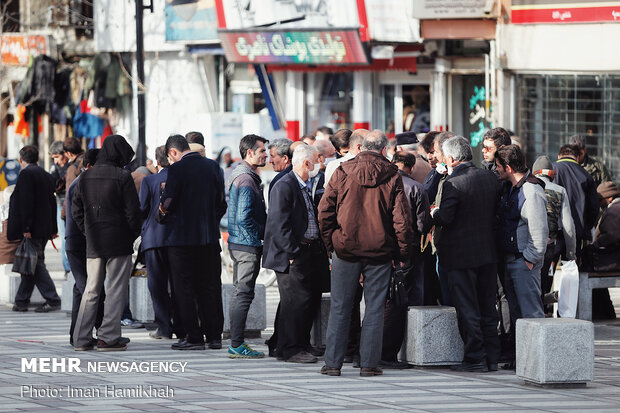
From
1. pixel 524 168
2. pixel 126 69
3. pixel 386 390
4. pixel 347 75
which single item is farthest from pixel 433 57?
pixel 386 390

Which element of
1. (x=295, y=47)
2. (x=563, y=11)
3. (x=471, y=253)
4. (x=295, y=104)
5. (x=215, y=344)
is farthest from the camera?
(x=295, y=104)

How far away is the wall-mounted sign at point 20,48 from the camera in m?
30.8

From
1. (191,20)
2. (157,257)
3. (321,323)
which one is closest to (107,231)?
(157,257)

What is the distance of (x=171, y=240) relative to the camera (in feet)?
40.6

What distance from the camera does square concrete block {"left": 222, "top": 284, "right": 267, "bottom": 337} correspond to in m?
13.3

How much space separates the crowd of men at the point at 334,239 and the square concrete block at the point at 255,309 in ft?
1.80

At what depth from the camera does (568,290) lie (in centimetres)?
1384

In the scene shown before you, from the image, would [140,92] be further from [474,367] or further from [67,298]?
[474,367]

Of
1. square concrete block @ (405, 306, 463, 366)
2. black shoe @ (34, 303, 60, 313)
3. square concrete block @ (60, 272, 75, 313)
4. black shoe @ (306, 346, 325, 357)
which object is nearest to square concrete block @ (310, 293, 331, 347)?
black shoe @ (306, 346, 325, 357)

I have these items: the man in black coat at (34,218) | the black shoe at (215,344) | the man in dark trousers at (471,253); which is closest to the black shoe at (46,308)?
the man in black coat at (34,218)

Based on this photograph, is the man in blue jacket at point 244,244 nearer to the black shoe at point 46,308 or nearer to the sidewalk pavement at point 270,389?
the sidewalk pavement at point 270,389

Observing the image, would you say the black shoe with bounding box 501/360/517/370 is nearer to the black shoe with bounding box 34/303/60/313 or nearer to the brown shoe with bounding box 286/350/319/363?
the brown shoe with bounding box 286/350/319/363

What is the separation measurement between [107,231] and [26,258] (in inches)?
144

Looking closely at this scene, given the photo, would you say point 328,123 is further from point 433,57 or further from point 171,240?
point 171,240
